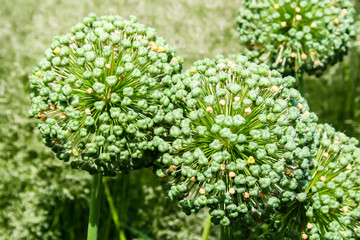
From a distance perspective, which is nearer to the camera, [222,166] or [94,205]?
[222,166]

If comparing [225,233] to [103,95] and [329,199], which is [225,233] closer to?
[329,199]

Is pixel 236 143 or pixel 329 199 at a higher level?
pixel 236 143

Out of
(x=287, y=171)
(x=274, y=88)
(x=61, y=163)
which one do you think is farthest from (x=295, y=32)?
(x=61, y=163)

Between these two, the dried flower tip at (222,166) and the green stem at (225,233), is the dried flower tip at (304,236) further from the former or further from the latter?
the dried flower tip at (222,166)

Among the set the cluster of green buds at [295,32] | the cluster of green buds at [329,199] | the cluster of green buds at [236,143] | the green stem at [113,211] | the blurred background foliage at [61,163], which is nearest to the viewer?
the cluster of green buds at [236,143]

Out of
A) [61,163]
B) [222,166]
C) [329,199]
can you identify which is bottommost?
[329,199]

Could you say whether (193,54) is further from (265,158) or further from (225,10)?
(265,158)

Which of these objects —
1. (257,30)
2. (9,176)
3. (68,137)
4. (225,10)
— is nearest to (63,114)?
(68,137)

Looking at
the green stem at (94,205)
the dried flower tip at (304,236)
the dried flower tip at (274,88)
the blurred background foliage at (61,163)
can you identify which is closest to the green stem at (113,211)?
the blurred background foliage at (61,163)
